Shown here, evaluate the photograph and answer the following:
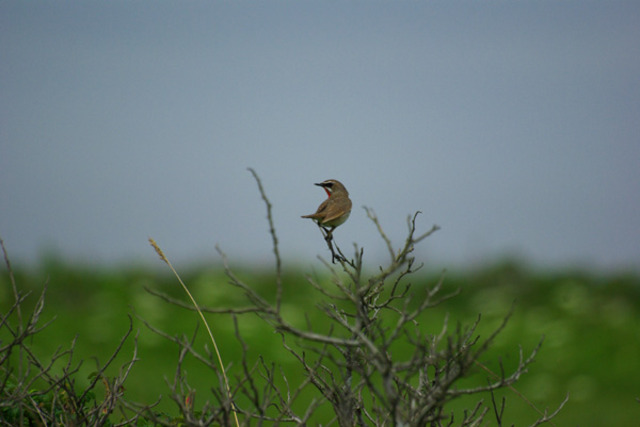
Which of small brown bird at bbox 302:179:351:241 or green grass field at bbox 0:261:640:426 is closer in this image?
small brown bird at bbox 302:179:351:241

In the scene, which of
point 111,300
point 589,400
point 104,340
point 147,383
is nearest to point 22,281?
point 111,300

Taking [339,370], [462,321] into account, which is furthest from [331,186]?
[462,321]

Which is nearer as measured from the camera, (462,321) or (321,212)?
(321,212)

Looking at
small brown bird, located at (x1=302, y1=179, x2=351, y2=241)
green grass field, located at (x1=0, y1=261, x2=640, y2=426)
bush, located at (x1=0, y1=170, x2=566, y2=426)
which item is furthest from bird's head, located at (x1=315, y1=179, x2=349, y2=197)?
green grass field, located at (x1=0, y1=261, x2=640, y2=426)

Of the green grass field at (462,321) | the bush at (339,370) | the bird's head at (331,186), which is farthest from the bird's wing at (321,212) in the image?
the green grass field at (462,321)

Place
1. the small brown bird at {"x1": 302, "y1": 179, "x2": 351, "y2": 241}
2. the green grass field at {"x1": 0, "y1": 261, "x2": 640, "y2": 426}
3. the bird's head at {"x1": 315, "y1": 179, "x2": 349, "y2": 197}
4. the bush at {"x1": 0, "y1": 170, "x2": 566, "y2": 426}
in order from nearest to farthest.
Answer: the bush at {"x1": 0, "y1": 170, "x2": 566, "y2": 426}, the small brown bird at {"x1": 302, "y1": 179, "x2": 351, "y2": 241}, the bird's head at {"x1": 315, "y1": 179, "x2": 349, "y2": 197}, the green grass field at {"x1": 0, "y1": 261, "x2": 640, "y2": 426}

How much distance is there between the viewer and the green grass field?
1011 centimetres

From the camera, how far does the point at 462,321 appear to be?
41.4 ft

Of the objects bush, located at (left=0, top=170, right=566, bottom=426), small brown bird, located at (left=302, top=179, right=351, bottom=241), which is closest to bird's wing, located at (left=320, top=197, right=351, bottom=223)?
small brown bird, located at (left=302, top=179, right=351, bottom=241)

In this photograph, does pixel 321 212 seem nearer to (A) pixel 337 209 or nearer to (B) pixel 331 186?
(A) pixel 337 209

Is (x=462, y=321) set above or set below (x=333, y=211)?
below

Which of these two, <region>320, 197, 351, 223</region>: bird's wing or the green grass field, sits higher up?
<region>320, 197, 351, 223</region>: bird's wing

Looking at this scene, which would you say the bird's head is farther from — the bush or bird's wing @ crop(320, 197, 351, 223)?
the bush

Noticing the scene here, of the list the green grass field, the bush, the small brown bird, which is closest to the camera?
the bush
